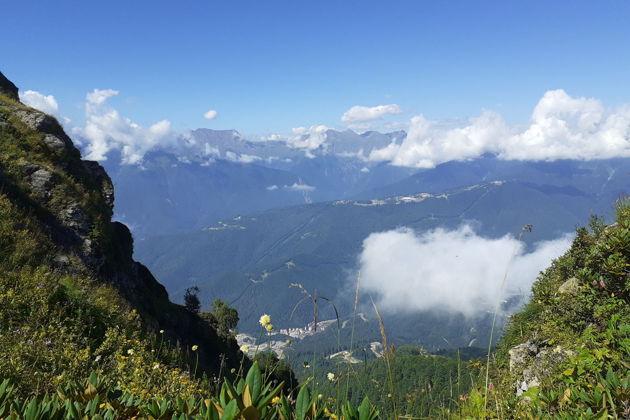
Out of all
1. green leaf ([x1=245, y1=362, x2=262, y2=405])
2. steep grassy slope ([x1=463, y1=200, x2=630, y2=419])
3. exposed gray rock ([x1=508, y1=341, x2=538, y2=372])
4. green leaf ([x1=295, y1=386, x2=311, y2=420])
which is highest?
green leaf ([x1=245, y1=362, x2=262, y2=405])

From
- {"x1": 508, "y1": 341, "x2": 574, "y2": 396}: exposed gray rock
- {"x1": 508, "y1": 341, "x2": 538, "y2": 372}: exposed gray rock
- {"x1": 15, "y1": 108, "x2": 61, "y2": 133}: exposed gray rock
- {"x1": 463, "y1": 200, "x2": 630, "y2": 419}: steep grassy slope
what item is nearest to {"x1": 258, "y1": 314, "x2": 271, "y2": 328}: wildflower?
{"x1": 463, "y1": 200, "x2": 630, "y2": 419}: steep grassy slope

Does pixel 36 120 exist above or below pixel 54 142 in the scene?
above

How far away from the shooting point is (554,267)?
15.8 metres

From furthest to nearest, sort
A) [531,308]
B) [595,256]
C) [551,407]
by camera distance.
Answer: [531,308]
[595,256]
[551,407]

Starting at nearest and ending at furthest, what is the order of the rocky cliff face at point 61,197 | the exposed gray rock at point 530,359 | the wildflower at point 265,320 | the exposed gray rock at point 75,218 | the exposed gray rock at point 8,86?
the wildflower at point 265,320 < the exposed gray rock at point 530,359 < the rocky cliff face at point 61,197 < the exposed gray rock at point 75,218 < the exposed gray rock at point 8,86

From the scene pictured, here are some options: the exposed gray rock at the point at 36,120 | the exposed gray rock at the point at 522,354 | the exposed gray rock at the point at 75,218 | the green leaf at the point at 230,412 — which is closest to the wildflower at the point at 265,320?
the green leaf at the point at 230,412

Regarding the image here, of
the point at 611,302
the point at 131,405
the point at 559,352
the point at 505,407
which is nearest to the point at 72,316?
the point at 131,405

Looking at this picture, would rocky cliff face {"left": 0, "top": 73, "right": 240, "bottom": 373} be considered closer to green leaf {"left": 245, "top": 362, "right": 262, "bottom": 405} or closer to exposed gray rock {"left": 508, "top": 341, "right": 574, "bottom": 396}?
exposed gray rock {"left": 508, "top": 341, "right": 574, "bottom": 396}

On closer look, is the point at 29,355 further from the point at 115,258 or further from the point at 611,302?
the point at 115,258

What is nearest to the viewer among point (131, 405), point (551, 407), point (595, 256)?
point (131, 405)

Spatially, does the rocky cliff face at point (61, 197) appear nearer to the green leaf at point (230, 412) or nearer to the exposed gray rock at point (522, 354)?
the exposed gray rock at point (522, 354)

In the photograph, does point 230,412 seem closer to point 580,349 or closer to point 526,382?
point 580,349

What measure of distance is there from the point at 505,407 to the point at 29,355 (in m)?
5.85

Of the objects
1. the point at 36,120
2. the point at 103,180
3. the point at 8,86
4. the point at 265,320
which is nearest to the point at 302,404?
the point at 265,320
